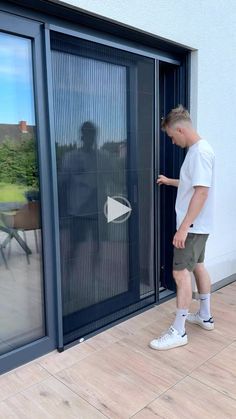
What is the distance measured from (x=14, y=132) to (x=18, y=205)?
384mm

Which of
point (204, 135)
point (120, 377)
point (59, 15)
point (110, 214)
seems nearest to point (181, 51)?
point (204, 135)

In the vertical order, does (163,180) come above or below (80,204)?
above

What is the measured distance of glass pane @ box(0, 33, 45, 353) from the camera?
5.84 feet

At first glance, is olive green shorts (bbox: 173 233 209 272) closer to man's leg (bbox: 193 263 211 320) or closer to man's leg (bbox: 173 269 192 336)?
man's leg (bbox: 173 269 192 336)

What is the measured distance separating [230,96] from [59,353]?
2.39 meters

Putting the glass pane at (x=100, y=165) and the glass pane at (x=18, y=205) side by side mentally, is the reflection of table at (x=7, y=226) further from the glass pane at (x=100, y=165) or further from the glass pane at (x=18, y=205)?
the glass pane at (x=100, y=165)

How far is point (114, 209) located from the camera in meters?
2.34

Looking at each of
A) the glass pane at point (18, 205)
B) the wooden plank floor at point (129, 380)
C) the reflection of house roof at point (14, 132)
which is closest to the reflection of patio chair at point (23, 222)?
the glass pane at point (18, 205)

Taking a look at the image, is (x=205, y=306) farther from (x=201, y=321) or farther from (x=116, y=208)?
(x=116, y=208)

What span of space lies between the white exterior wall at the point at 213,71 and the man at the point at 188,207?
0.62m

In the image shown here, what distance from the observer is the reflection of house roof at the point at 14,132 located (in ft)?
5.80

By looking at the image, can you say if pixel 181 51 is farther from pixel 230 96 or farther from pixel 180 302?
pixel 180 302

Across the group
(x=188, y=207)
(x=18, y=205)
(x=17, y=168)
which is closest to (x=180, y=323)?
(x=188, y=207)

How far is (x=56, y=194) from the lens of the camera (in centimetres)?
196
